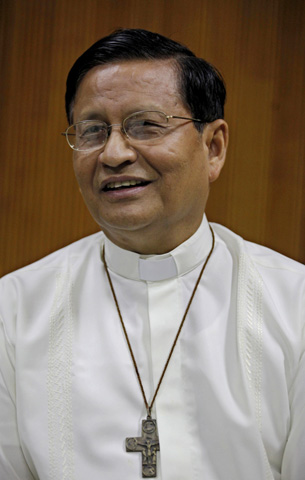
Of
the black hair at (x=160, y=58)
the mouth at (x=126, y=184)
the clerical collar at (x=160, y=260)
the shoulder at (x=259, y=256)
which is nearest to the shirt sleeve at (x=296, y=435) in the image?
the shoulder at (x=259, y=256)

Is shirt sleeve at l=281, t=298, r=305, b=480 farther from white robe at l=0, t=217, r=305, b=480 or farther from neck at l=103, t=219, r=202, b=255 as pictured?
neck at l=103, t=219, r=202, b=255

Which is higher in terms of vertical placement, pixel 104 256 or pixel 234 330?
pixel 104 256

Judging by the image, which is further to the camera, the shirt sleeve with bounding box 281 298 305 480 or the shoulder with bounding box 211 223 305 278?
the shoulder with bounding box 211 223 305 278

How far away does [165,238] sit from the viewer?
1.80 meters

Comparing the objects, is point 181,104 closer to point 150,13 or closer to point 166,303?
point 166,303

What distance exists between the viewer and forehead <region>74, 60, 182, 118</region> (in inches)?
66.7

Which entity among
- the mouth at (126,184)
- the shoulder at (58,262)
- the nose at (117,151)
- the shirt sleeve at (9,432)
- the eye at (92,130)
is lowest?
the shirt sleeve at (9,432)

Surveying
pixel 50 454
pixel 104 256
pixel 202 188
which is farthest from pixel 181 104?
pixel 50 454

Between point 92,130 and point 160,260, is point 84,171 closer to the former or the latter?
point 92,130

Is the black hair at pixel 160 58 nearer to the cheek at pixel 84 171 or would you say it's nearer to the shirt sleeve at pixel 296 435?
the cheek at pixel 84 171

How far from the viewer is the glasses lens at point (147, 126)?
1689mm

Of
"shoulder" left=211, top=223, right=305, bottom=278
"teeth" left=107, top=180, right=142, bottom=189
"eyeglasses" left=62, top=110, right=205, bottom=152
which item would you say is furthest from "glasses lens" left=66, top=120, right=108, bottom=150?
"shoulder" left=211, top=223, right=305, bottom=278

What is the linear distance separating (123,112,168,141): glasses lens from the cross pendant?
2.58ft

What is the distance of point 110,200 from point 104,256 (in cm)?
34
